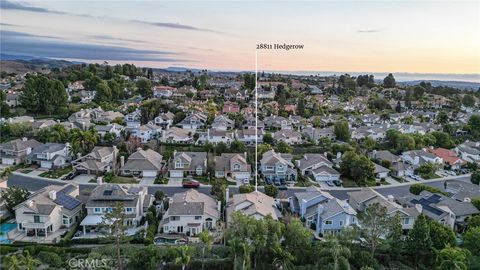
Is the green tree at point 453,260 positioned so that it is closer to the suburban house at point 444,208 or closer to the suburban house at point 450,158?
the suburban house at point 444,208

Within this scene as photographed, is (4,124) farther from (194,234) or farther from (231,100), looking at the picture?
(231,100)

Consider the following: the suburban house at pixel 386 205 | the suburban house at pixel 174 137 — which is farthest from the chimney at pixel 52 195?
the suburban house at pixel 174 137

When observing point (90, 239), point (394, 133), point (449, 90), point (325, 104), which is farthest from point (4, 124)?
point (449, 90)

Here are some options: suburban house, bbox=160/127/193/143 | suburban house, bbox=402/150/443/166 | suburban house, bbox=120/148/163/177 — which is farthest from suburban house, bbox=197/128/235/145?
suburban house, bbox=402/150/443/166

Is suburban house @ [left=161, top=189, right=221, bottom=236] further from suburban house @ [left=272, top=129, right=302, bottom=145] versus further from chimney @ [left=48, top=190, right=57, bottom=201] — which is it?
suburban house @ [left=272, top=129, right=302, bottom=145]

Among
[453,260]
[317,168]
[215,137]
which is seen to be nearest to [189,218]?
[453,260]

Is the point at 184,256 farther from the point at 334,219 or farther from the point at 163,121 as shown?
the point at 163,121
